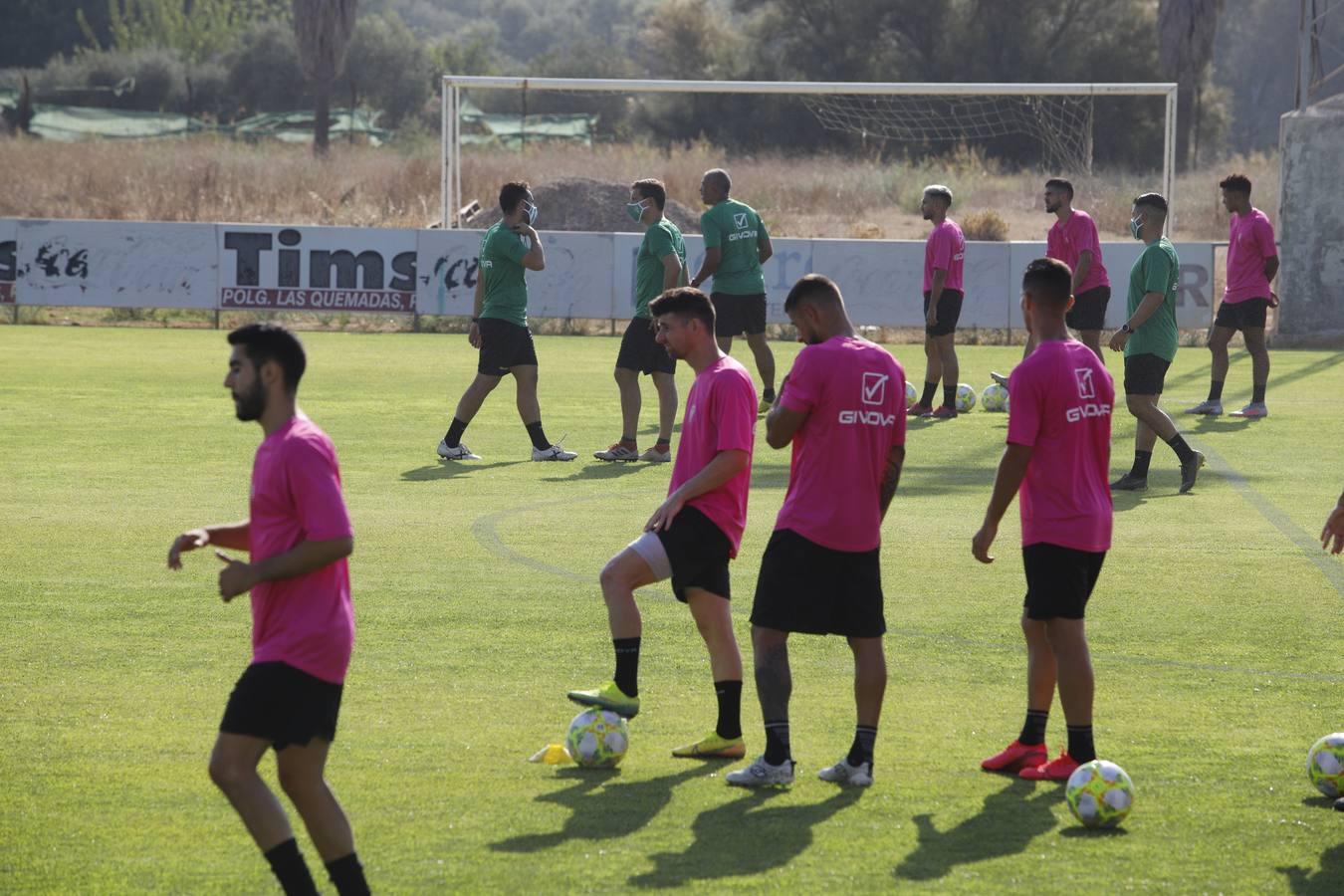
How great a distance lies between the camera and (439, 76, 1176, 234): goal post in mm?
26562

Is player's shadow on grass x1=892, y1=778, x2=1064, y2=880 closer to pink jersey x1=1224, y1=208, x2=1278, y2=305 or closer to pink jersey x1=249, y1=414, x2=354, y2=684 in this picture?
pink jersey x1=249, y1=414, x2=354, y2=684

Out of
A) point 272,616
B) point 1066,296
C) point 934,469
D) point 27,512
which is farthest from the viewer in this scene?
point 934,469

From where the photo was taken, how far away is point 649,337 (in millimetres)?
13461

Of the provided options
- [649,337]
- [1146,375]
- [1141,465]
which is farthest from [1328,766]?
[649,337]

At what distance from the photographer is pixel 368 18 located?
6819 cm

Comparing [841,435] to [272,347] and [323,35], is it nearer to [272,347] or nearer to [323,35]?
[272,347]

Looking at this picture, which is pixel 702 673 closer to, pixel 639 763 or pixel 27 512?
pixel 639 763

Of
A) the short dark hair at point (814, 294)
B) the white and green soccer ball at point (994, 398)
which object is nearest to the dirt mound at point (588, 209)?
the white and green soccer ball at point (994, 398)

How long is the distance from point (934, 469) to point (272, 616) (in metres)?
9.79

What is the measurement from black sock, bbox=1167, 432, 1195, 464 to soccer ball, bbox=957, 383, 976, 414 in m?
5.07

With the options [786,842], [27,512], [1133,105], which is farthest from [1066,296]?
[1133,105]

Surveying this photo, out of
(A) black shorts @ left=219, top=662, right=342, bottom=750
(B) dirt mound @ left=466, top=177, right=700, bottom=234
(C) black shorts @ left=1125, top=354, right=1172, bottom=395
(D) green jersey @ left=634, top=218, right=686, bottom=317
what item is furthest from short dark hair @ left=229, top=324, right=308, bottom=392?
(B) dirt mound @ left=466, top=177, right=700, bottom=234

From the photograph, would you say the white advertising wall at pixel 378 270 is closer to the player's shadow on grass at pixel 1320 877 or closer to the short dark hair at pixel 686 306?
the short dark hair at pixel 686 306

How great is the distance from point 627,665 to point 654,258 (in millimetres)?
7789
